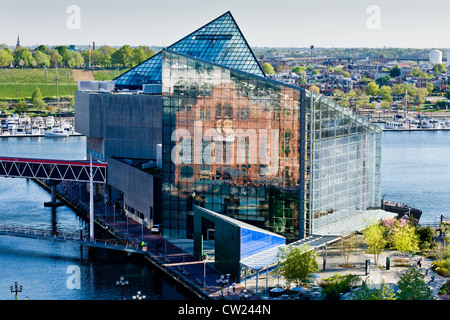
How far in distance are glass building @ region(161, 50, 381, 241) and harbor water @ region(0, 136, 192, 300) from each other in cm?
689

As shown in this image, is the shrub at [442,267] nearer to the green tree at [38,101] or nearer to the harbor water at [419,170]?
the harbor water at [419,170]

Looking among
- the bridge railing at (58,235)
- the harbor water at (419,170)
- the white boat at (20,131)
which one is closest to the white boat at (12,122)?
the white boat at (20,131)

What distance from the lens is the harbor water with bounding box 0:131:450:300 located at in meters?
50.3

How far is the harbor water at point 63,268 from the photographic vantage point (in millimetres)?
49656

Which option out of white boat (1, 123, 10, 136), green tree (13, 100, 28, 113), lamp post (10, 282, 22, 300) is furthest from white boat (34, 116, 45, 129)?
lamp post (10, 282, 22, 300)

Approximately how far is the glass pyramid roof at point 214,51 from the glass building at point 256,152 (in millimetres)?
30964

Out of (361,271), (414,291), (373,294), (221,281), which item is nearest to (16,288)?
(221,281)

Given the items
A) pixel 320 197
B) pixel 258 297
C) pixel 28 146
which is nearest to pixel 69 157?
pixel 28 146

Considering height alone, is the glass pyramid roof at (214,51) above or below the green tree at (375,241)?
above

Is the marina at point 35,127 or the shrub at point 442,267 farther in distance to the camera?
the marina at point 35,127

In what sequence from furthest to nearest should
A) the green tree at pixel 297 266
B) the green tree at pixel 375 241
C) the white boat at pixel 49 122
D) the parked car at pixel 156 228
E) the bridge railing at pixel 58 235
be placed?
→ the white boat at pixel 49 122 → the parked car at pixel 156 228 → the bridge railing at pixel 58 235 → the green tree at pixel 375 241 → the green tree at pixel 297 266

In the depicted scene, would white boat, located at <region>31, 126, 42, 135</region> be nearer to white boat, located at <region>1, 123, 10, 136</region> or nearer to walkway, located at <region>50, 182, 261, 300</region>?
white boat, located at <region>1, 123, 10, 136</region>

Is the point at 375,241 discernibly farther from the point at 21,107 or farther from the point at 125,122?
the point at 21,107
